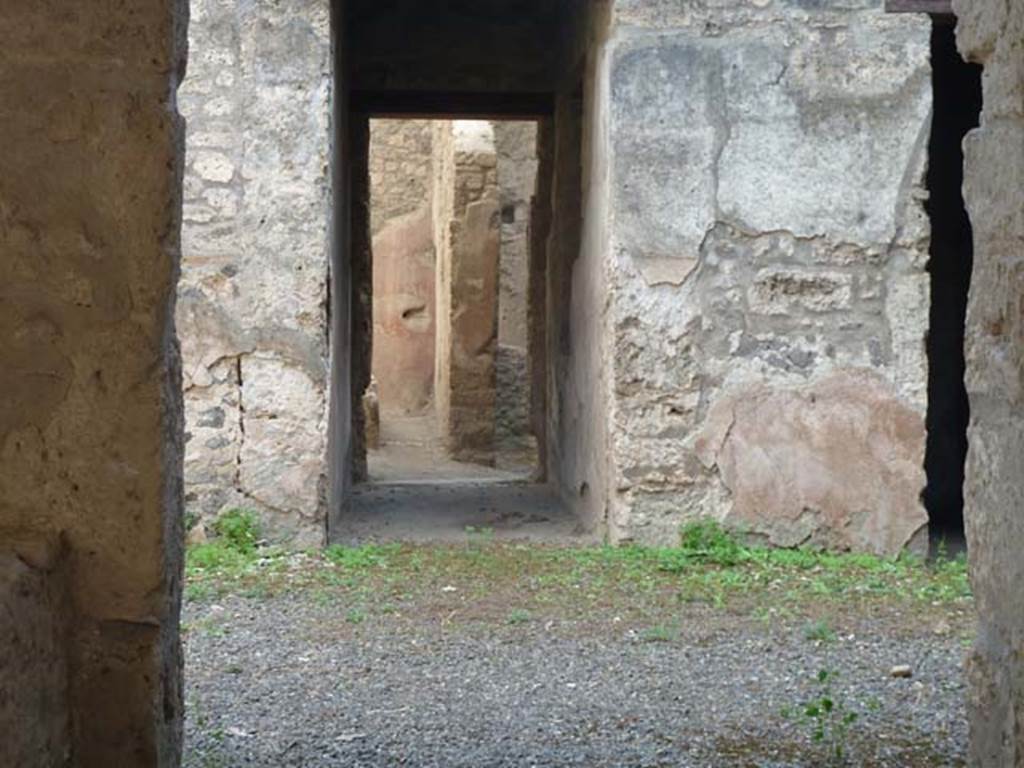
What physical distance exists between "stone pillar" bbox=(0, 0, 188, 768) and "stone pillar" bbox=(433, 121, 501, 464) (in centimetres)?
1070

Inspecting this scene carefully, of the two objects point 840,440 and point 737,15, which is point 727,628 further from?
point 737,15

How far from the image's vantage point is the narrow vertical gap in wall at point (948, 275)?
7.93 meters

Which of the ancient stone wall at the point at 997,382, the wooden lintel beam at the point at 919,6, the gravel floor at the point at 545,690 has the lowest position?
the gravel floor at the point at 545,690

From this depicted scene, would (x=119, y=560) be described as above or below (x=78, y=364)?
below

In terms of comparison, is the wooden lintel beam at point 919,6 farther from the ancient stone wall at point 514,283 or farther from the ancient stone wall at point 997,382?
the ancient stone wall at point 514,283

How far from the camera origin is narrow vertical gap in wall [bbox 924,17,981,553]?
7.93 m

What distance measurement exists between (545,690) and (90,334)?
1909 millimetres

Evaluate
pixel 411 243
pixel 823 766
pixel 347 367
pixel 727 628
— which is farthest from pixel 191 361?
pixel 411 243

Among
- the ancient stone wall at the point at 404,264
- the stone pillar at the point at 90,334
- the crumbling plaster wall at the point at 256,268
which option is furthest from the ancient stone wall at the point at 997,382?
the ancient stone wall at the point at 404,264

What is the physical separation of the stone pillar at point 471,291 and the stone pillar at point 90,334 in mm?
10697

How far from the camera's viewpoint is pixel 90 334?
2.37m

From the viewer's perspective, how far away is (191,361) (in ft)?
19.6

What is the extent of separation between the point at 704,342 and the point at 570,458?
1603mm

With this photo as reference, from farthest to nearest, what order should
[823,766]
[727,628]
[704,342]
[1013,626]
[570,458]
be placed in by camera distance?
[570,458]
[704,342]
[727,628]
[823,766]
[1013,626]
